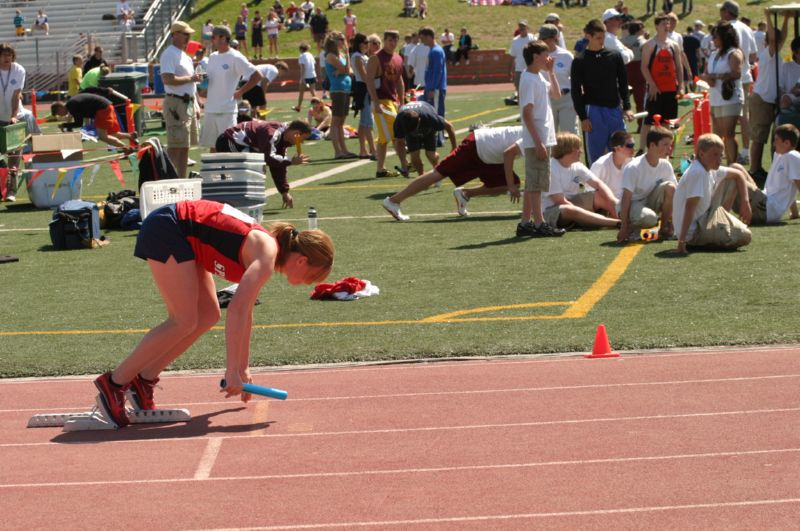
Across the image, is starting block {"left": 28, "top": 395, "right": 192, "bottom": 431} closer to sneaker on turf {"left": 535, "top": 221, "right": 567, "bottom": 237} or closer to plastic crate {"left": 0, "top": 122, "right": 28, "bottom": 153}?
sneaker on turf {"left": 535, "top": 221, "right": 567, "bottom": 237}

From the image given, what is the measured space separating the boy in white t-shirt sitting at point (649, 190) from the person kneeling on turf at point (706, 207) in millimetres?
637

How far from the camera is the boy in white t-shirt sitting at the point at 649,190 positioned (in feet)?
40.4

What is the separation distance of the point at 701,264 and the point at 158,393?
5.14m

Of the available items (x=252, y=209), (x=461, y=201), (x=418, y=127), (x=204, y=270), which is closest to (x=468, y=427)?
(x=204, y=270)

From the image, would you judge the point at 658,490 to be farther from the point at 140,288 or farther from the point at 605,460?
the point at 140,288

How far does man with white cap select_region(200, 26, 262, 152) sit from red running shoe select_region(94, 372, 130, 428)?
9556 millimetres

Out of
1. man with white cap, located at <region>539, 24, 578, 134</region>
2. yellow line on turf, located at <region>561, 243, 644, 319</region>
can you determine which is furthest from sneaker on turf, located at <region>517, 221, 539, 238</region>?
man with white cap, located at <region>539, 24, 578, 134</region>

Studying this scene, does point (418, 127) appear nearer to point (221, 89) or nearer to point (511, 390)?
point (221, 89)

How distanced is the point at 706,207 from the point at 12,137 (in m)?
10.5

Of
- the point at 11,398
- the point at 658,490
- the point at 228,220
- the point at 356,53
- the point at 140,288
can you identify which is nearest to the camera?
the point at 658,490

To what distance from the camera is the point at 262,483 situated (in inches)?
236

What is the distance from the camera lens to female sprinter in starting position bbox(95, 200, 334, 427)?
6.42 meters

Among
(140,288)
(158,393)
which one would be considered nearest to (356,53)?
(140,288)

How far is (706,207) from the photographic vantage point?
11656 mm
